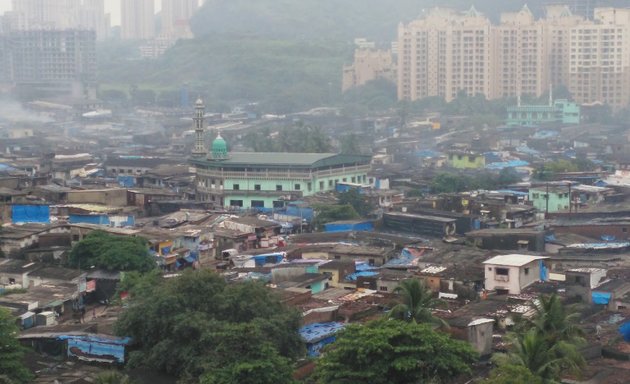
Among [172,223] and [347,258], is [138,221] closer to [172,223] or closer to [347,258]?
[172,223]

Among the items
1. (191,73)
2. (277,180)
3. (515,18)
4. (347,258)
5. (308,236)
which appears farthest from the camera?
(191,73)

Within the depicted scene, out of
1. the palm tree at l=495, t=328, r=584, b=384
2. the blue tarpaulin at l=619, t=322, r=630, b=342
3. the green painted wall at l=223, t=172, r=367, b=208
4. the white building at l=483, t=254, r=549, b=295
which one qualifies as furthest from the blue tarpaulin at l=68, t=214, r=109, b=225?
the palm tree at l=495, t=328, r=584, b=384

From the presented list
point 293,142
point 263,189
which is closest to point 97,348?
point 263,189

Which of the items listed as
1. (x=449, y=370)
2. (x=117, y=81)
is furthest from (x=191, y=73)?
(x=449, y=370)

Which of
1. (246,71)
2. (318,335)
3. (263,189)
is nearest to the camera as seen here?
(318,335)

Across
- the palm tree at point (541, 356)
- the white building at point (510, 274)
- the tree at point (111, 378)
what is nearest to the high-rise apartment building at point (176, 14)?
the white building at point (510, 274)

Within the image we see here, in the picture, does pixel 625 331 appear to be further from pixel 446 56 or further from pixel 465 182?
pixel 446 56
